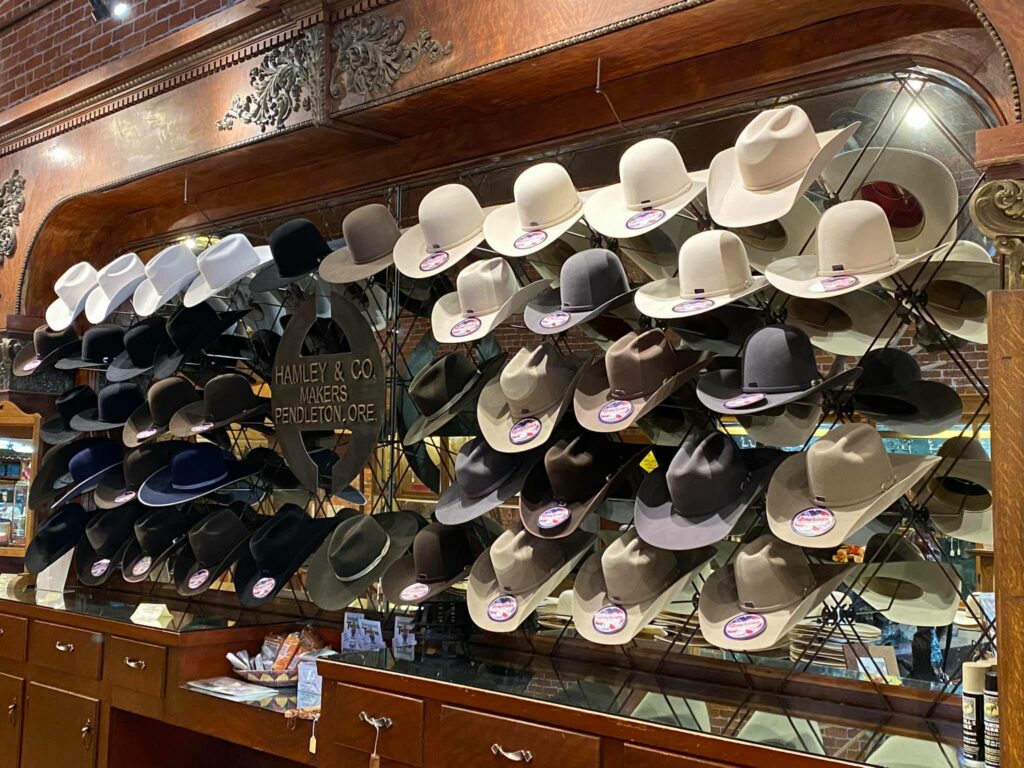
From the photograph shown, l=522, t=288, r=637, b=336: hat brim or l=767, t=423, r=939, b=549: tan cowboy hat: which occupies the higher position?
l=522, t=288, r=637, b=336: hat brim

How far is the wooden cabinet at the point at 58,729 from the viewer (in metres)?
3.96

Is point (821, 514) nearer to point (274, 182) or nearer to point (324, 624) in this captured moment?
point (324, 624)

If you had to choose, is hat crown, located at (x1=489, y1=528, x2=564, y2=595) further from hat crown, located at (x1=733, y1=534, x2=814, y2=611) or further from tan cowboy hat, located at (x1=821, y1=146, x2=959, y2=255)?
tan cowboy hat, located at (x1=821, y1=146, x2=959, y2=255)

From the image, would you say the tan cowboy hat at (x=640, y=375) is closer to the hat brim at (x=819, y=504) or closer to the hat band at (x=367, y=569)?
the hat brim at (x=819, y=504)

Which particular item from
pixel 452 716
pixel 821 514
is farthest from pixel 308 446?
pixel 821 514

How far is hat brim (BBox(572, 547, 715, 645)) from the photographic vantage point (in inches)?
99.3

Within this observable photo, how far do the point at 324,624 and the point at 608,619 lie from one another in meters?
1.66

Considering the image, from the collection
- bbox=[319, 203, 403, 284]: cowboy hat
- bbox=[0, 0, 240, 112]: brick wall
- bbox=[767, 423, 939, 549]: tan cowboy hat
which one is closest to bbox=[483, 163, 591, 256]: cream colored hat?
bbox=[319, 203, 403, 284]: cowboy hat

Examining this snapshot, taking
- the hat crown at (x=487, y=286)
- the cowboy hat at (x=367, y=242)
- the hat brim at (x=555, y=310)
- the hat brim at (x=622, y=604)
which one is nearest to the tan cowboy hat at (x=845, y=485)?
the hat brim at (x=622, y=604)

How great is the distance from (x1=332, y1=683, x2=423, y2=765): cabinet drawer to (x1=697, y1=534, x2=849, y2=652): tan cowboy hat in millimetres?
855

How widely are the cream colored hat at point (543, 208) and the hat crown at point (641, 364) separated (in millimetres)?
420

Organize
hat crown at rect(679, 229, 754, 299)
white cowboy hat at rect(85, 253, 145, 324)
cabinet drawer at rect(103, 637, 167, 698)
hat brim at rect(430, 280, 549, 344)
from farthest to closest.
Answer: white cowboy hat at rect(85, 253, 145, 324) < cabinet drawer at rect(103, 637, 167, 698) < hat brim at rect(430, 280, 549, 344) < hat crown at rect(679, 229, 754, 299)

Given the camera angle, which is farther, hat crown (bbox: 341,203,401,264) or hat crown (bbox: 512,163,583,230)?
hat crown (bbox: 341,203,401,264)

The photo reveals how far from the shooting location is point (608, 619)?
2.57 metres
